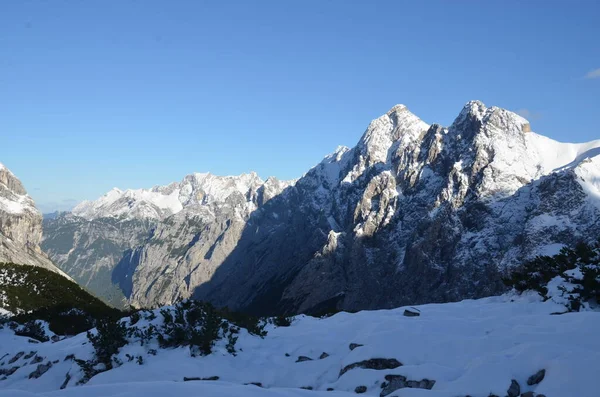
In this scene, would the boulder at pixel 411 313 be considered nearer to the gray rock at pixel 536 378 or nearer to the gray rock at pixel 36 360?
the gray rock at pixel 536 378

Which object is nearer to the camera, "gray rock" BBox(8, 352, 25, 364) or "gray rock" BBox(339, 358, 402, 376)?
"gray rock" BBox(339, 358, 402, 376)

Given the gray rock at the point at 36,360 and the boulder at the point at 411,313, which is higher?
the boulder at the point at 411,313

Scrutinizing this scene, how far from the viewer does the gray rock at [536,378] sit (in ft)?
29.3

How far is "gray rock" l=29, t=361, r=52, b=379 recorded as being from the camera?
54.5 feet

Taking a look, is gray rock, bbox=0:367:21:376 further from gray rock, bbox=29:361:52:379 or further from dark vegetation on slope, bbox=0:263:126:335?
dark vegetation on slope, bbox=0:263:126:335

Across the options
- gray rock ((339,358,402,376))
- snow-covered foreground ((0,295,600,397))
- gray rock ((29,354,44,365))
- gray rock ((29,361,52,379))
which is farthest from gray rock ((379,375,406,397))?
gray rock ((29,354,44,365))

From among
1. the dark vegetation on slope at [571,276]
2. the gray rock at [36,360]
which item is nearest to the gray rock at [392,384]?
the dark vegetation on slope at [571,276]

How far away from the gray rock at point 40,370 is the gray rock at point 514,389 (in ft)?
56.3

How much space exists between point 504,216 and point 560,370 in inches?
6485

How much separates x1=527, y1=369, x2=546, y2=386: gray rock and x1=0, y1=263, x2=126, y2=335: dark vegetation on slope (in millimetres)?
28518

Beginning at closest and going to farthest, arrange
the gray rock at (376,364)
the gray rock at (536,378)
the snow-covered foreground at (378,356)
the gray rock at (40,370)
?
the snow-covered foreground at (378,356)
the gray rock at (536,378)
the gray rock at (376,364)
the gray rock at (40,370)

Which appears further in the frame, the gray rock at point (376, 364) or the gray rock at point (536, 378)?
the gray rock at point (376, 364)

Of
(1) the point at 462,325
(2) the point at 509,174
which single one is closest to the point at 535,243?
(2) the point at 509,174

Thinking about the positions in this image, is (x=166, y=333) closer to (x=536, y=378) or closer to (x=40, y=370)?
(x=40, y=370)
